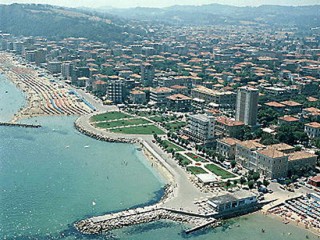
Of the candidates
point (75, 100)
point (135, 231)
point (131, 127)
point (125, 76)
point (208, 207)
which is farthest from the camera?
point (125, 76)

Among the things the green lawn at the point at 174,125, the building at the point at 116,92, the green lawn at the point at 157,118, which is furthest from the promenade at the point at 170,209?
the building at the point at 116,92

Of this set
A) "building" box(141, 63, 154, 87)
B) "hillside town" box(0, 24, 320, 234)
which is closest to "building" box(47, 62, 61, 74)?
"hillside town" box(0, 24, 320, 234)

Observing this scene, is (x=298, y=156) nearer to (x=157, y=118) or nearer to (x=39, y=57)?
(x=157, y=118)

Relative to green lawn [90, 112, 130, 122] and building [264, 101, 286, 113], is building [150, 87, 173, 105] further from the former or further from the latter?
building [264, 101, 286, 113]

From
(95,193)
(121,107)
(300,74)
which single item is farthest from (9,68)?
(95,193)

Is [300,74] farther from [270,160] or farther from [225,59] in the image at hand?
[270,160]

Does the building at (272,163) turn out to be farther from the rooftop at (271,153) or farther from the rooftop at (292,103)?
the rooftop at (292,103)
